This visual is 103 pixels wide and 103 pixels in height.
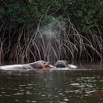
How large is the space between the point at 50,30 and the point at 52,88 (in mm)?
13543

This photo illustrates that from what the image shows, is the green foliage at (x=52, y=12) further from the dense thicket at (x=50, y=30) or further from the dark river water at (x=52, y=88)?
the dark river water at (x=52, y=88)

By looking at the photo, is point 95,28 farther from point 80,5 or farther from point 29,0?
point 29,0

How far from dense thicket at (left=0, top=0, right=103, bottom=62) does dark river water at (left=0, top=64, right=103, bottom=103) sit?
884 cm

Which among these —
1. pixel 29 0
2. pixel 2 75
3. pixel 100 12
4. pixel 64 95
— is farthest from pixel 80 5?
pixel 64 95

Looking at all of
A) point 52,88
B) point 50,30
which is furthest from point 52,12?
point 52,88

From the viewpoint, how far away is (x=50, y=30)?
2627cm

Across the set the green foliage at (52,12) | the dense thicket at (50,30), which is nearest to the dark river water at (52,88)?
the dense thicket at (50,30)

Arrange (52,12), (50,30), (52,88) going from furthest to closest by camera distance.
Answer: (52,12), (50,30), (52,88)

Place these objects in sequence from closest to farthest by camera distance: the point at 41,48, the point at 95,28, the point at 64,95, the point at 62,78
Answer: the point at 64,95, the point at 62,78, the point at 41,48, the point at 95,28

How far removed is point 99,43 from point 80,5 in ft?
8.35

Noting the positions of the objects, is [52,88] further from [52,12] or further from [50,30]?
[52,12]

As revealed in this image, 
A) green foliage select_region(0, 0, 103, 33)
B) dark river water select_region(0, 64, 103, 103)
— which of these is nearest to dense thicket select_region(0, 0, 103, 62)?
green foliage select_region(0, 0, 103, 33)

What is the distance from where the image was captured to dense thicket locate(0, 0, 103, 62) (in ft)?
83.1

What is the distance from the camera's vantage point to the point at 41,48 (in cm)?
2541
